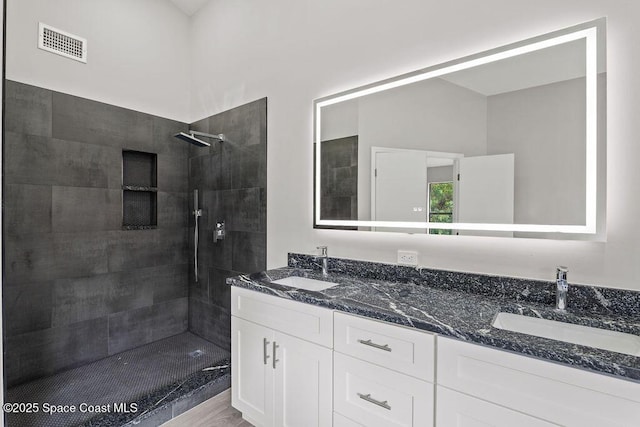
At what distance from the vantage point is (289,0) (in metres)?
2.33

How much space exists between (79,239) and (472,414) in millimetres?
2844

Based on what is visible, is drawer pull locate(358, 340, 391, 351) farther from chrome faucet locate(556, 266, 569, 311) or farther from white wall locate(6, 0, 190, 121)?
white wall locate(6, 0, 190, 121)

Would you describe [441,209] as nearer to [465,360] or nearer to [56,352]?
[465,360]

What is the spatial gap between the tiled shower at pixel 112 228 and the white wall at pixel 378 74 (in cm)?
25

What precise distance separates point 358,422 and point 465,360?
58 centimetres

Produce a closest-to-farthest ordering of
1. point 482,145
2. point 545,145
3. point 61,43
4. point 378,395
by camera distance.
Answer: point 378,395, point 545,145, point 482,145, point 61,43

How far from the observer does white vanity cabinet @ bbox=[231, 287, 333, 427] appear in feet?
4.90

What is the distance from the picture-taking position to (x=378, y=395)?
1.30 meters

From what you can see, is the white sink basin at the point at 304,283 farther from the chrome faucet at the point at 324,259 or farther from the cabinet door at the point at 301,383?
the cabinet door at the point at 301,383

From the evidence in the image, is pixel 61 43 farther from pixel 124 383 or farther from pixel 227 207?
pixel 124 383

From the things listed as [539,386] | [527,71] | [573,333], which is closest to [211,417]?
[539,386]

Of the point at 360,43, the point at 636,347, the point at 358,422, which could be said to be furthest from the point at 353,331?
the point at 360,43

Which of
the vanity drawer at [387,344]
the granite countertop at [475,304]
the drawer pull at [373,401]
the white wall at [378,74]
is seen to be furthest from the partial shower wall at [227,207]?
the drawer pull at [373,401]

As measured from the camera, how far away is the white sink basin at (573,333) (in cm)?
109
